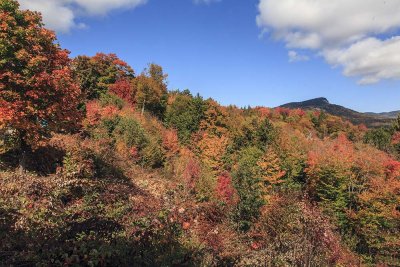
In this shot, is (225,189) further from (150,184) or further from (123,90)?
(123,90)

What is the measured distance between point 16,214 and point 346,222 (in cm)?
3748

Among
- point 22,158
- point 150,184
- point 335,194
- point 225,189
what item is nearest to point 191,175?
point 225,189

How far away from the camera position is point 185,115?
5394 centimetres

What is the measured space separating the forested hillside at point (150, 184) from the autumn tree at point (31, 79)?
7 centimetres

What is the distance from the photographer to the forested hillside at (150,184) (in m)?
9.70

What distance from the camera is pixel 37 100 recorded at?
1750 centimetres

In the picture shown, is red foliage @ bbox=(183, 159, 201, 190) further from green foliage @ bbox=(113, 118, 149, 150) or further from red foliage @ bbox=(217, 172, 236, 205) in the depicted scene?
green foliage @ bbox=(113, 118, 149, 150)

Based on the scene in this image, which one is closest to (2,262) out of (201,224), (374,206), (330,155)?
(201,224)

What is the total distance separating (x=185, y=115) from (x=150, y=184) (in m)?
25.5

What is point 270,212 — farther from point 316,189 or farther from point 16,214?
point 316,189

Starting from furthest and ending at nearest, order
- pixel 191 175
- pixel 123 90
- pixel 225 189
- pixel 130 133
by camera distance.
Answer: pixel 123 90
pixel 130 133
pixel 191 175
pixel 225 189

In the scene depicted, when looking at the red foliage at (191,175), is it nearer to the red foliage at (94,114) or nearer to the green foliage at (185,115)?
the red foliage at (94,114)

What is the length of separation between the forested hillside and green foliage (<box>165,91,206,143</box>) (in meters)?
0.21

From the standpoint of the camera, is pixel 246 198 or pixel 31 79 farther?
pixel 246 198
